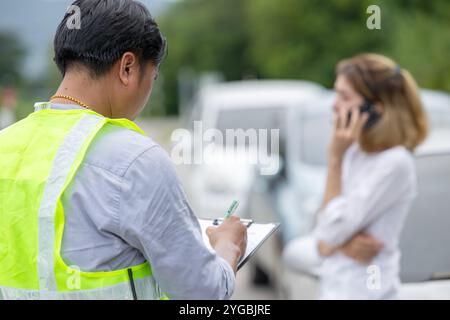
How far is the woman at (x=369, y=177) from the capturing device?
2.82m

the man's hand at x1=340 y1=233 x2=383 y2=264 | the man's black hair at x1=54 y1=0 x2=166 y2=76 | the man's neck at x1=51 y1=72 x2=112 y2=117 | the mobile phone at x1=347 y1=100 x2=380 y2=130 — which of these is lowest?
the man's hand at x1=340 y1=233 x2=383 y2=264

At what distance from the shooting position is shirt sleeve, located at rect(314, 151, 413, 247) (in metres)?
2.82

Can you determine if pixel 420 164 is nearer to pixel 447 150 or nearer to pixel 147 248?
pixel 447 150

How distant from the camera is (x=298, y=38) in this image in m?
30.9

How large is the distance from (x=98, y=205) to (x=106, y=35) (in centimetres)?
37

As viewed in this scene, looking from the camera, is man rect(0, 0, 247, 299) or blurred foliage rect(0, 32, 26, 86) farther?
blurred foliage rect(0, 32, 26, 86)

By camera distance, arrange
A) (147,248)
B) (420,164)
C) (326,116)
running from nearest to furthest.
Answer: (147,248), (420,164), (326,116)

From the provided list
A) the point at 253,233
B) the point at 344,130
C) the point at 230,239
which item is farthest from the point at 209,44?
the point at 230,239

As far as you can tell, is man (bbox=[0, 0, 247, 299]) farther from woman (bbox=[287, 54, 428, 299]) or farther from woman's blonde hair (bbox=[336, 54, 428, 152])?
woman's blonde hair (bbox=[336, 54, 428, 152])

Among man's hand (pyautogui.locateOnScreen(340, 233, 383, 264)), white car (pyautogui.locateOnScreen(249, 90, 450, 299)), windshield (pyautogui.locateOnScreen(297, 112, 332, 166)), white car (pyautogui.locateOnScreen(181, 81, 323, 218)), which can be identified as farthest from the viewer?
white car (pyautogui.locateOnScreen(181, 81, 323, 218))

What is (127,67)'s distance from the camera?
169cm

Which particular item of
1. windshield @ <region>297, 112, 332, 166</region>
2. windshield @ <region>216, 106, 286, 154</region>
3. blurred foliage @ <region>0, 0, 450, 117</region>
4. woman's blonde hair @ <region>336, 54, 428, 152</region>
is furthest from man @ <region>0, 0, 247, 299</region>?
windshield @ <region>216, 106, 286, 154</region>
